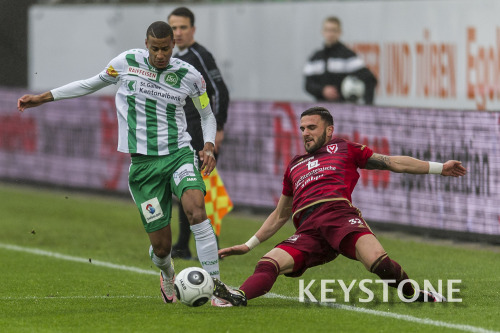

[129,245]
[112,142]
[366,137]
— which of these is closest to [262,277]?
[129,245]

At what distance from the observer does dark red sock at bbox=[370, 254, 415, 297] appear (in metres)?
8.57

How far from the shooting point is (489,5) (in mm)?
15742

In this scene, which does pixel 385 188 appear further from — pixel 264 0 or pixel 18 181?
pixel 18 181

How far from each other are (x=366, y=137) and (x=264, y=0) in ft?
20.0

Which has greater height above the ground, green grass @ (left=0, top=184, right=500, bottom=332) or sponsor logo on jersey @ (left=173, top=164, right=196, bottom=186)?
sponsor logo on jersey @ (left=173, top=164, right=196, bottom=186)

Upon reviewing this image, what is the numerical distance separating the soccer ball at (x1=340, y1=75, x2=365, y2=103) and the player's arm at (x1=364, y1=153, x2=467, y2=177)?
7.01 m

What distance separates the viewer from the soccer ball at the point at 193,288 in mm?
8305

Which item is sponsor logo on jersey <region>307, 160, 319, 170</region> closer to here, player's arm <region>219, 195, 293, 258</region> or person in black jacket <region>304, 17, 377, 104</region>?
player's arm <region>219, 195, 293, 258</region>

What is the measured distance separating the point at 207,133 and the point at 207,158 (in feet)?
0.99

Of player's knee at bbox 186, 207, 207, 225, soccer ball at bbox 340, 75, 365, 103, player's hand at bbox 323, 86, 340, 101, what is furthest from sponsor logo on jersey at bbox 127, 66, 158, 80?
soccer ball at bbox 340, 75, 365, 103

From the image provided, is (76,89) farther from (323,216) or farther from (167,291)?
(323,216)

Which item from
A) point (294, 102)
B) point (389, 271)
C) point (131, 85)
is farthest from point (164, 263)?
point (294, 102)

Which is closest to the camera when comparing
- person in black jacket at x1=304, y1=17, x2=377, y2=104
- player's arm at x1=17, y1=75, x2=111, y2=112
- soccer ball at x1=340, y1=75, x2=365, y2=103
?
player's arm at x1=17, y1=75, x2=111, y2=112

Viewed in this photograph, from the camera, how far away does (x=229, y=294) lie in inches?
338
